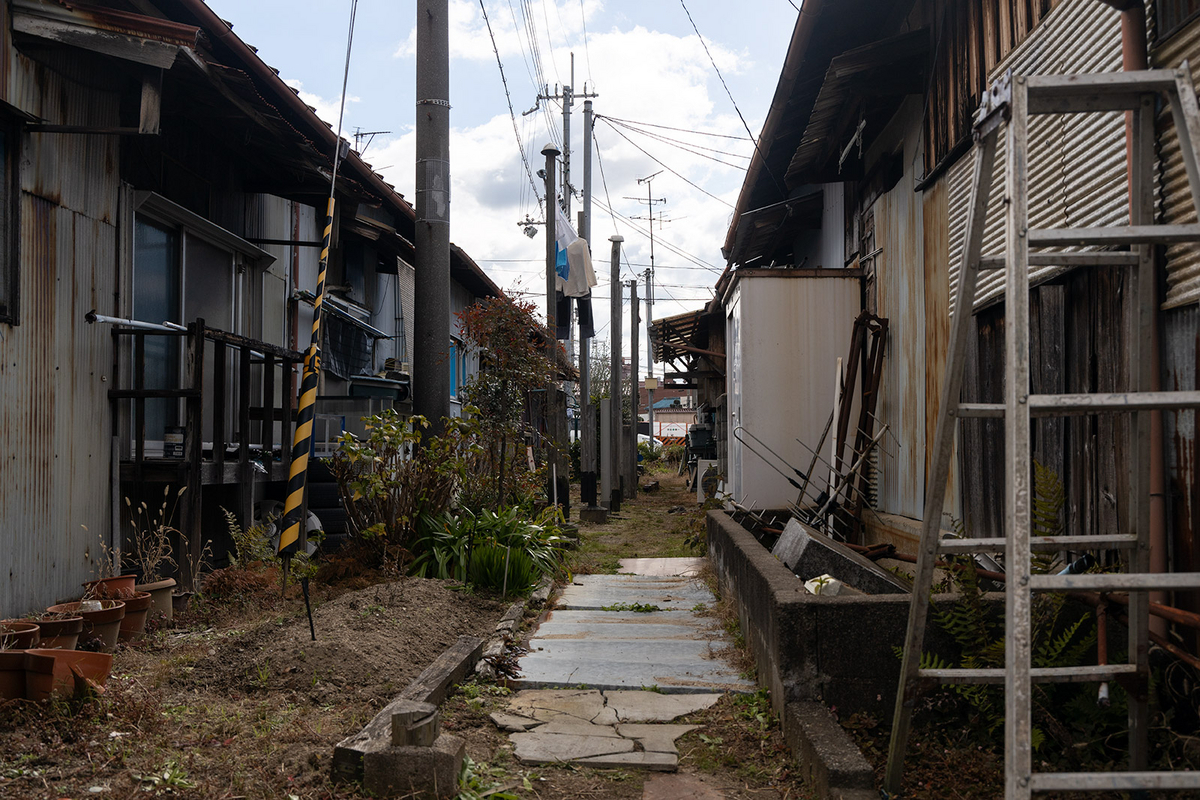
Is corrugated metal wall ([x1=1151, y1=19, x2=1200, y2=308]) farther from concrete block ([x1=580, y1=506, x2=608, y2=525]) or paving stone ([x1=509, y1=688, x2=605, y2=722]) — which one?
concrete block ([x1=580, y1=506, x2=608, y2=525])

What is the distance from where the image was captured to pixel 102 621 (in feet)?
15.7

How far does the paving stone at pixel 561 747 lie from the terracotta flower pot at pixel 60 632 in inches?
91.0

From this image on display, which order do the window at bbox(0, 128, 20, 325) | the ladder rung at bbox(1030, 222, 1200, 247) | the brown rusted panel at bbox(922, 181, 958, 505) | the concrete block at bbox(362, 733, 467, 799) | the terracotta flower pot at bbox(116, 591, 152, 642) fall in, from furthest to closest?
the brown rusted panel at bbox(922, 181, 958, 505) → the window at bbox(0, 128, 20, 325) → the terracotta flower pot at bbox(116, 591, 152, 642) → the concrete block at bbox(362, 733, 467, 799) → the ladder rung at bbox(1030, 222, 1200, 247)

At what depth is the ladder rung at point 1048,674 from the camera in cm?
242

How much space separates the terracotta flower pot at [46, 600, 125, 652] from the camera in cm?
473

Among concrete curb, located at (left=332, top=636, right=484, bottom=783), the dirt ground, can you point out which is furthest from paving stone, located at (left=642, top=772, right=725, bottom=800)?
concrete curb, located at (left=332, top=636, right=484, bottom=783)

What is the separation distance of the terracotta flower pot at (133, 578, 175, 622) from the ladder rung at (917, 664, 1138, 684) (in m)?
4.82

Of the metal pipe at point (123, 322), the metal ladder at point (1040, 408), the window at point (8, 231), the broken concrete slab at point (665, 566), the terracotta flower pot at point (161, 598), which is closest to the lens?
the metal ladder at point (1040, 408)

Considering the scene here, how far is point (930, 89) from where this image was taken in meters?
6.51

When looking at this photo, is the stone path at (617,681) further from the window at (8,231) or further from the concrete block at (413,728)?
the window at (8,231)

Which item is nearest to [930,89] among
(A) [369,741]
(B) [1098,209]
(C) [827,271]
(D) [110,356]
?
(C) [827,271]

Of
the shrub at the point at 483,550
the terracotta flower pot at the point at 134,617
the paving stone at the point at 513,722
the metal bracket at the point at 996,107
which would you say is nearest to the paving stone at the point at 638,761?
the paving stone at the point at 513,722

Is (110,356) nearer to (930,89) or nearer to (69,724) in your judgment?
(69,724)

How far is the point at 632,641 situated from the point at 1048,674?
3.48 metres
